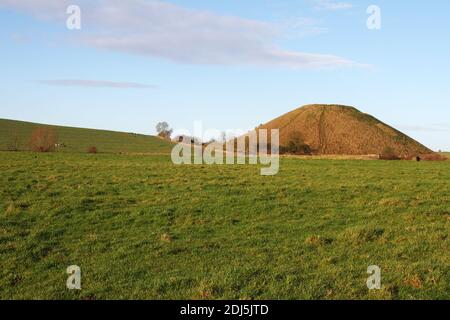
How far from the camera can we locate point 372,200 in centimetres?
1964

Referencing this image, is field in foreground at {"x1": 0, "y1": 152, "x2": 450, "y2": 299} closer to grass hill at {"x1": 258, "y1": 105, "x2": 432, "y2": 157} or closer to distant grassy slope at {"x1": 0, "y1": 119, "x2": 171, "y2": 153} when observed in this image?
distant grassy slope at {"x1": 0, "y1": 119, "x2": 171, "y2": 153}

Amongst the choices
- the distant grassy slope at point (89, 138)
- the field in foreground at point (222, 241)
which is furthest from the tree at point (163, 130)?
the field in foreground at point (222, 241)

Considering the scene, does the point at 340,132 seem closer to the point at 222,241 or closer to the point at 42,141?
the point at 42,141

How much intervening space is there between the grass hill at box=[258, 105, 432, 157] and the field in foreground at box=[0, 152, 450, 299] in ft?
255

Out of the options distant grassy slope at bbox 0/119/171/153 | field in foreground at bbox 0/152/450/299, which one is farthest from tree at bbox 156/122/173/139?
field in foreground at bbox 0/152/450/299

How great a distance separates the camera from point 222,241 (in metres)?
12.8

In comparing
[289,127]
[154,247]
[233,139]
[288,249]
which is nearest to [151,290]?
[154,247]

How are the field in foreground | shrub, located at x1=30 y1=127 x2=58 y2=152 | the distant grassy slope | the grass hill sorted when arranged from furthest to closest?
1. the grass hill
2. the distant grassy slope
3. shrub, located at x1=30 y1=127 x2=58 y2=152
4. the field in foreground

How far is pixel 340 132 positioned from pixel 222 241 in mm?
99551

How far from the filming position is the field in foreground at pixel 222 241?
30.2 ft

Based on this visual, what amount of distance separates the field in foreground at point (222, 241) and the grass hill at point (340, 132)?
255 feet

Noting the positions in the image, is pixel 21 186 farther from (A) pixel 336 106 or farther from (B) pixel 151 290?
(A) pixel 336 106

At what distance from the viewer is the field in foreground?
363 inches

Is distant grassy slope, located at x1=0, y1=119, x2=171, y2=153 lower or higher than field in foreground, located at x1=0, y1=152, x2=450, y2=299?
higher
